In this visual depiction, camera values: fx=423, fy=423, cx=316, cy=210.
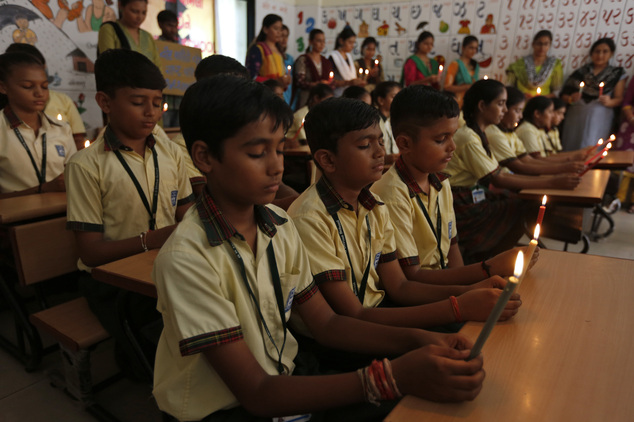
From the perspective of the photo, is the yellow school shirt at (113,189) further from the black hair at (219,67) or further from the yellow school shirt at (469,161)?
the yellow school shirt at (469,161)

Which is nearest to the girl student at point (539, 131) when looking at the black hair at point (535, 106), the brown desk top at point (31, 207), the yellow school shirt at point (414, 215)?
the black hair at point (535, 106)

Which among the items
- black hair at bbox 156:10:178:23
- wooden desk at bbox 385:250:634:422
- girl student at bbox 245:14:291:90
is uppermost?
black hair at bbox 156:10:178:23

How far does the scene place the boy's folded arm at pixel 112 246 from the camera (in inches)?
59.3

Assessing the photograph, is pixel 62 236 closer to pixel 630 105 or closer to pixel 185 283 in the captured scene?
pixel 185 283

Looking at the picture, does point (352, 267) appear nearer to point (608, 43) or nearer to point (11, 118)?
point (11, 118)

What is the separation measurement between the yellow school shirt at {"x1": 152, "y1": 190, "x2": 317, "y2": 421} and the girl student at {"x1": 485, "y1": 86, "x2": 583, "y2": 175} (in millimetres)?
2453

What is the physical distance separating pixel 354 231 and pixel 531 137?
10.5ft

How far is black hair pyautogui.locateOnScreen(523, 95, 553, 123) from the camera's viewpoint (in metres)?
4.05

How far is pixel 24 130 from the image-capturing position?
2.40 meters

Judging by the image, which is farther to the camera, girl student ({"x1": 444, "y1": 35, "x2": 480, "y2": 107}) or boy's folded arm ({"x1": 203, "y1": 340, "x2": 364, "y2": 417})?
girl student ({"x1": 444, "y1": 35, "x2": 480, "y2": 107})

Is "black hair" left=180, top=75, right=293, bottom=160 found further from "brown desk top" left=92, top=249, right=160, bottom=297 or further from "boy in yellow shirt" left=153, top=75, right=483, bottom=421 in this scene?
"brown desk top" left=92, top=249, right=160, bottom=297

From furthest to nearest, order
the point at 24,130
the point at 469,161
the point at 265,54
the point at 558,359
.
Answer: the point at 265,54 → the point at 469,161 → the point at 24,130 → the point at 558,359

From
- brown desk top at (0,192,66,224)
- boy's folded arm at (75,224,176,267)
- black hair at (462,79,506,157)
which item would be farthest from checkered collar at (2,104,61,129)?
black hair at (462,79,506,157)

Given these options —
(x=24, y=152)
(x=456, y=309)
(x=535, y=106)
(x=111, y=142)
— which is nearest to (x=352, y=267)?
(x=456, y=309)
